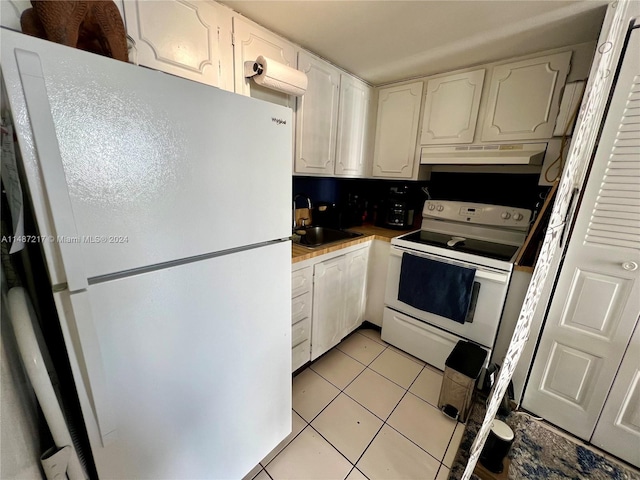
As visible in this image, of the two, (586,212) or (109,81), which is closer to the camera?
(109,81)

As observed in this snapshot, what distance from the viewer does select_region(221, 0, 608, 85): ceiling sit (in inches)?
47.7

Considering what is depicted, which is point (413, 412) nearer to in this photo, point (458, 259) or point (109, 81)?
point (458, 259)

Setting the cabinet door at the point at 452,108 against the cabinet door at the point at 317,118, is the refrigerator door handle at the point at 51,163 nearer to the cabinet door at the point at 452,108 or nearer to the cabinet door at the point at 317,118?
the cabinet door at the point at 317,118

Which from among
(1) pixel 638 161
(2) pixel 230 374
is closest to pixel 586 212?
(1) pixel 638 161

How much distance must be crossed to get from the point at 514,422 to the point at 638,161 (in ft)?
4.86

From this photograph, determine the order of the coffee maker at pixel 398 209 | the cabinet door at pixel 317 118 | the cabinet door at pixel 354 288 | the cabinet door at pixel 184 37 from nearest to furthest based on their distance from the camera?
the cabinet door at pixel 184 37, the cabinet door at pixel 317 118, the cabinet door at pixel 354 288, the coffee maker at pixel 398 209

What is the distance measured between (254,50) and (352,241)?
1.30 metres

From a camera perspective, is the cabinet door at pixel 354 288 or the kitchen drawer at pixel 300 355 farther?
the cabinet door at pixel 354 288

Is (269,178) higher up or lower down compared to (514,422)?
higher up

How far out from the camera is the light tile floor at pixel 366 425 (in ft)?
4.16

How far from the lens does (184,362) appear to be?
812mm

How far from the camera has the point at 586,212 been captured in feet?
4.07

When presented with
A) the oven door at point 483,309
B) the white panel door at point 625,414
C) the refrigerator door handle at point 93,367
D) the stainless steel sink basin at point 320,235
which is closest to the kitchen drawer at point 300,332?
the stainless steel sink basin at point 320,235

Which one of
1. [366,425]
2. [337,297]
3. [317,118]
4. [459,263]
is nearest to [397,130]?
[317,118]
